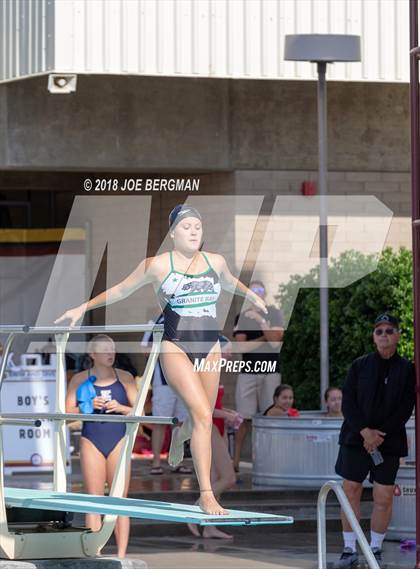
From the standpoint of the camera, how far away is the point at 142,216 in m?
18.2

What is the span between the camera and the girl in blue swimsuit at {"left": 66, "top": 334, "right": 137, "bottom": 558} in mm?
9914

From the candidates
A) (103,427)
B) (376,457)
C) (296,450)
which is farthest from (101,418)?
(296,450)

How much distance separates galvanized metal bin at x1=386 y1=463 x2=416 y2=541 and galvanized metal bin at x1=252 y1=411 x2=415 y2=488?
1.71 metres

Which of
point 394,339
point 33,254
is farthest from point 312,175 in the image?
point 394,339

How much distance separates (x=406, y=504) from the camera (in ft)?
38.4

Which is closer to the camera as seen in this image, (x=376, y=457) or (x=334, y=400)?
(x=376, y=457)

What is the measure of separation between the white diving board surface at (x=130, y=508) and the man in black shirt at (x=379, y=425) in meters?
3.24

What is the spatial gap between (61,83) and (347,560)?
654 cm

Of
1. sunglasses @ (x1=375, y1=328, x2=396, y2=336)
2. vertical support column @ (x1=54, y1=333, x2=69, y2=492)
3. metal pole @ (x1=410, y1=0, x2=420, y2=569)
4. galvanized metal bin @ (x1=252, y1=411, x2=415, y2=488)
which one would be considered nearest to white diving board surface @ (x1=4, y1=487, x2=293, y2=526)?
vertical support column @ (x1=54, y1=333, x2=69, y2=492)

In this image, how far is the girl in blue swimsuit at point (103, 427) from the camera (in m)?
9.91

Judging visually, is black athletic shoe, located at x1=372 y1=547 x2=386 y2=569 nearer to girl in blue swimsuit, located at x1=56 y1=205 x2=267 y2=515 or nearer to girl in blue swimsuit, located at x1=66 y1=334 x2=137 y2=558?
girl in blue swimsuit, located at x1=66 y1=334 x2=137 y2=558

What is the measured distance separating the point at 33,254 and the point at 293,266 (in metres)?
4.48

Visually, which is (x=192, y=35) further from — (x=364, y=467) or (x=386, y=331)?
(x=364, y=467)

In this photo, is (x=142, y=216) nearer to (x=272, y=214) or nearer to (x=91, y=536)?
(x=272, y=214)
